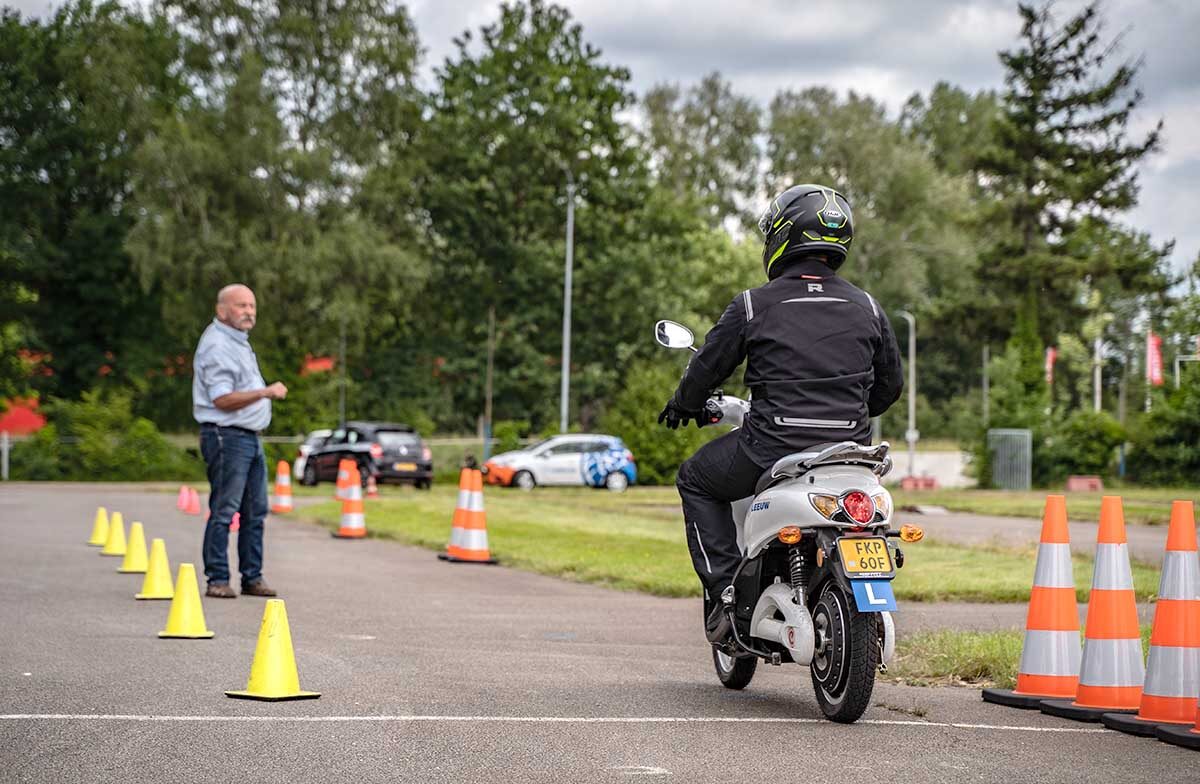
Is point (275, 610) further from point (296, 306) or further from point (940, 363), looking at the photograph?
point (940, 363)

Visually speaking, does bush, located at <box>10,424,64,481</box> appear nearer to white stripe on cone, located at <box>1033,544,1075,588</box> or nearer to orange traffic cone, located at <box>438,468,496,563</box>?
orange traffic cone, located at <box>438,468,496,563</box>

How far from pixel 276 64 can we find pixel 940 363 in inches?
2038

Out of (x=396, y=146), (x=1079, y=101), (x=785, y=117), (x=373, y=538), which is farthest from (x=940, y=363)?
(x=373, y=538)

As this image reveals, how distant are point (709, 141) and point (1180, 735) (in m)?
70.5

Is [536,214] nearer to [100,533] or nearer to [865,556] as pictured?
[100,533]

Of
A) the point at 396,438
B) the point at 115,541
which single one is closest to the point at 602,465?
the point at 396,438

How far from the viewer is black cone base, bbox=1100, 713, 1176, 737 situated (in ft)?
19.4

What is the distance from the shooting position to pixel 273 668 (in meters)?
6.52

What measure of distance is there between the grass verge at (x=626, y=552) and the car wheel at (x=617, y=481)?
1265cm

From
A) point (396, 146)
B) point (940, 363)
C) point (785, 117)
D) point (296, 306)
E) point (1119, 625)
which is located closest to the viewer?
point (1119, 625)

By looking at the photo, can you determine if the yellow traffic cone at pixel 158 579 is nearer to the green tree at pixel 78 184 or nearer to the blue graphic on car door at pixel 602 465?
the blue graphic on car door at pixel 602 465

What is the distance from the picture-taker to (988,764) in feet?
17.3

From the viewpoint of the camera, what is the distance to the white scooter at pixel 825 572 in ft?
19.5

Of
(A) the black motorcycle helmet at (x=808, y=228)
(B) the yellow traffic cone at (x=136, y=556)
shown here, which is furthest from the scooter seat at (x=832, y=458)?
(B) the yellow traffic cone at (x=136, y=556)
